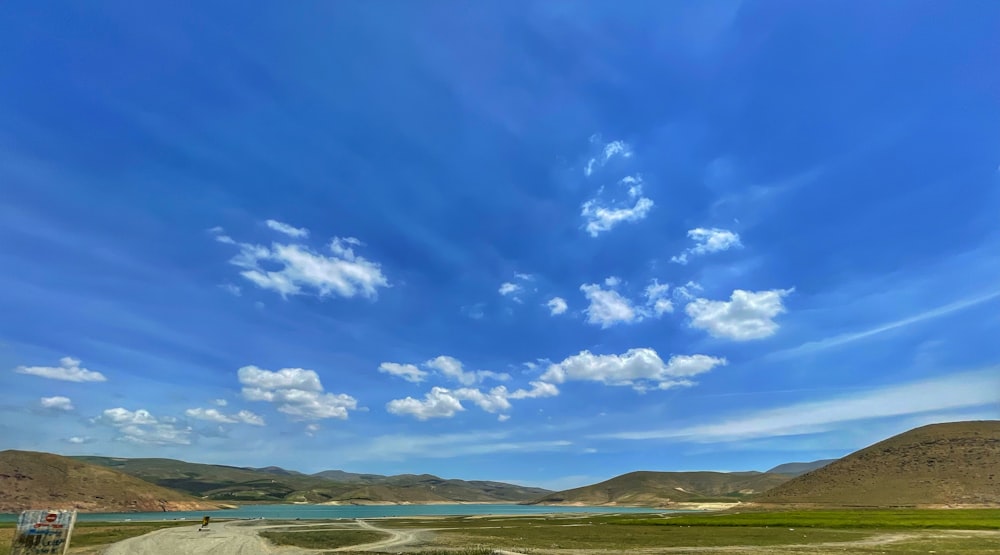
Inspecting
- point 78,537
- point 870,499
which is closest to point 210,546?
point 78,537

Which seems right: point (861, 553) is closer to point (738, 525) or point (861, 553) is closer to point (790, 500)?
point (738, 525)

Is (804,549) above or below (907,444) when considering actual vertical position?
below

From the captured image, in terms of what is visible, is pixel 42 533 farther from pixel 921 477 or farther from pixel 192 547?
pixel 921 477

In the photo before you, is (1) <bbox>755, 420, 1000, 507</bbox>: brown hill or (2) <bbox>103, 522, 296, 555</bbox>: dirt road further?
(1) <bbox>755, 420, 1000, 507</bbox>: brown hill

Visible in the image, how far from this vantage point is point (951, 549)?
41.3 metres

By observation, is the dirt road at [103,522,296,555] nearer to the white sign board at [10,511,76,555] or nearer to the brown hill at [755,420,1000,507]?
the white sign board at [10,511,76,555]

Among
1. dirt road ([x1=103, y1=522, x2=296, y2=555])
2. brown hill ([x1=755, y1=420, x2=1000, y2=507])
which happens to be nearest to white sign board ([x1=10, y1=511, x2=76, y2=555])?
dirt road ([x1=103, y1=522, x2=296, y2=555])

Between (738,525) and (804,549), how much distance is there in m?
41.2

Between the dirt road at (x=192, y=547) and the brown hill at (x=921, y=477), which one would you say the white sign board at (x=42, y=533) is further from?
the brown hill at (x=921, y=477)

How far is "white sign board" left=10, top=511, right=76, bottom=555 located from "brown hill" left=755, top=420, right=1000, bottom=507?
180886 mm

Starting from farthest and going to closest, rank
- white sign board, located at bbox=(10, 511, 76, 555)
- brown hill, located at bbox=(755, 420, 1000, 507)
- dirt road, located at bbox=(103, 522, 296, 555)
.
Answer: brown hill, located at bbox=(755, 420, 1000, 507)
dirt road, located at bbox=(103, 522, 296, 555)
white sign board, located at bbox=(10, 511, 76, 555)

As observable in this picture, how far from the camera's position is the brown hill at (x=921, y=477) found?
148250mm

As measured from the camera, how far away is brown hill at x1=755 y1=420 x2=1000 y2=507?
14825cm

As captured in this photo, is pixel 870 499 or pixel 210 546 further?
pixel 870 499
